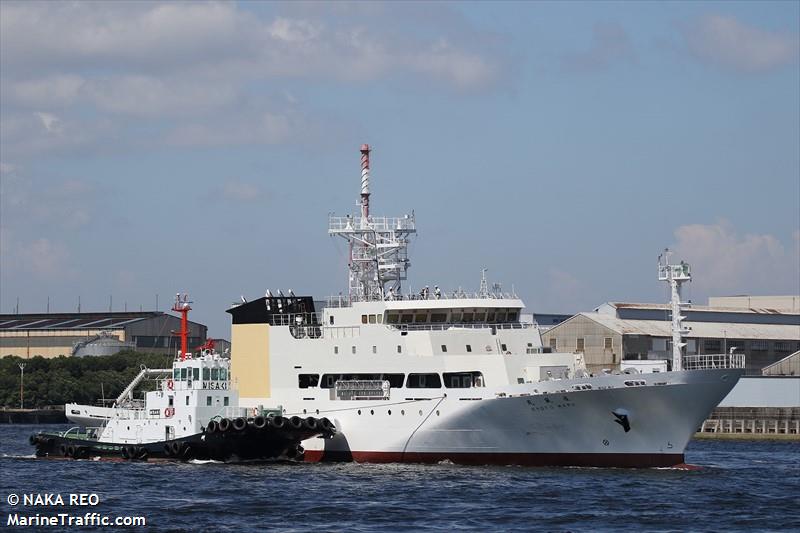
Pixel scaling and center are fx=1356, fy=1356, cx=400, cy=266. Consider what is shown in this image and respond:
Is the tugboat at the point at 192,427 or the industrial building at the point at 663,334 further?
the industrial building at the point at 663,334

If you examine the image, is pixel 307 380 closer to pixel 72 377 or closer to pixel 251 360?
pixel 251 360

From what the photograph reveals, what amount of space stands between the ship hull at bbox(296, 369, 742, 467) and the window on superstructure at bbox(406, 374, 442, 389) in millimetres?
727

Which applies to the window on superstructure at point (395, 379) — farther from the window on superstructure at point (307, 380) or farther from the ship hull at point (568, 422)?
the window on superstructure at point (307, 380)

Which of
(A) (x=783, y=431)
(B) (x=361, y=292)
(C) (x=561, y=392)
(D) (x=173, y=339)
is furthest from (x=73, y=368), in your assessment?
(C) (x=561, y=392)

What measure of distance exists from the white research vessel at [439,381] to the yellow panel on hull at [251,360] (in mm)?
52

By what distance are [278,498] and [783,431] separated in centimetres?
5061

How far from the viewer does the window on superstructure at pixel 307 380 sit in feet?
168

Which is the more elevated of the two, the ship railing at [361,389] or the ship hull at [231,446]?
the ship railing at [361,389]

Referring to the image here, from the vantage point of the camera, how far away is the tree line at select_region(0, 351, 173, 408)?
114m

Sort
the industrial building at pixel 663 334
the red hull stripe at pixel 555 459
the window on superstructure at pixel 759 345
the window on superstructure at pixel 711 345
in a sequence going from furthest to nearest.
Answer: the window on superstructure at pixel 759 345 → the window on superstructure at pixel 711 345 → the industrial building at pixel 663 334 → the red hull stripe at pixel 555 459

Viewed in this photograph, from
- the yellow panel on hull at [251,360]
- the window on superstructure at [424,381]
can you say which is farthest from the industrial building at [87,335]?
the window on superstructure at [424,381]

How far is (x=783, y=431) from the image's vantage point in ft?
270

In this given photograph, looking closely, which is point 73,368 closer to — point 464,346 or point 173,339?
point 173,339

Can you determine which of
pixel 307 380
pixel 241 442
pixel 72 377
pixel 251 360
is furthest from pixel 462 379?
pixel 72 377
